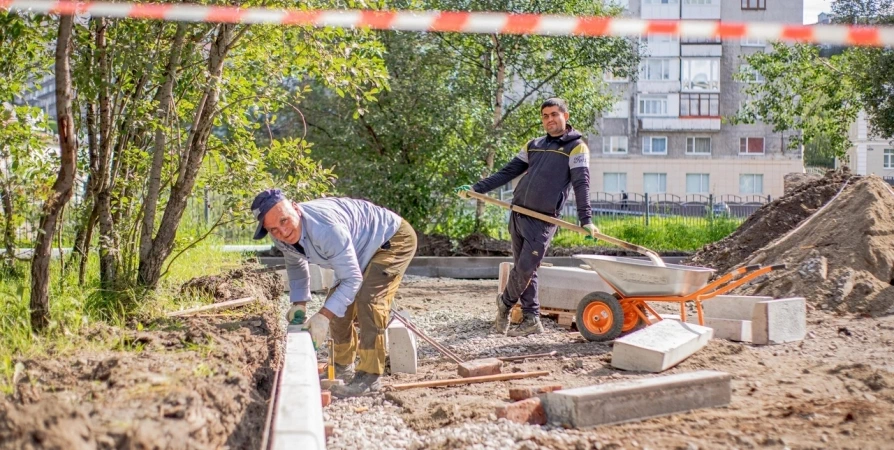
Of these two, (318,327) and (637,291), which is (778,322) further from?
(318,327)

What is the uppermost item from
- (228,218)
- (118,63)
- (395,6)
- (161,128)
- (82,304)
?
(395,6)

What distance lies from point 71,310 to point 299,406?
267cm

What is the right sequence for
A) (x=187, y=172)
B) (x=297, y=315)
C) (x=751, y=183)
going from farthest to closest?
1. (x=751, y=183)
2. (x=187, y=172)
3. (x=297, y=315)

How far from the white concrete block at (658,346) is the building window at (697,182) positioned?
37.0m

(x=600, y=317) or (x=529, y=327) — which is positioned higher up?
(x=600, y=317)

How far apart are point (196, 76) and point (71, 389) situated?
340 cm

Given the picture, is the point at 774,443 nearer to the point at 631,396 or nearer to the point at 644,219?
the point at 631,396

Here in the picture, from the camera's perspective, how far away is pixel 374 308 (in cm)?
472

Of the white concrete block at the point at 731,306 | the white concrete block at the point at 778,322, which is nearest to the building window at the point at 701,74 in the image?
the white concrete block at the point at 731,306

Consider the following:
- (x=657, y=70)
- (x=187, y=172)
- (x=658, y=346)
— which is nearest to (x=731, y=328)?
(x=658, y=346)

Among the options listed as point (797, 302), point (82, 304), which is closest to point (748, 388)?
point (797, 302)

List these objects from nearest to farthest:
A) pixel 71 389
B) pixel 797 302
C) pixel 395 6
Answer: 1. pixel 71 389
2. pixel 797 302
3. pixel 395 6

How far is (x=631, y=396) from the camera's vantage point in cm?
392

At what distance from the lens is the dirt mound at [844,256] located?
7754mm
